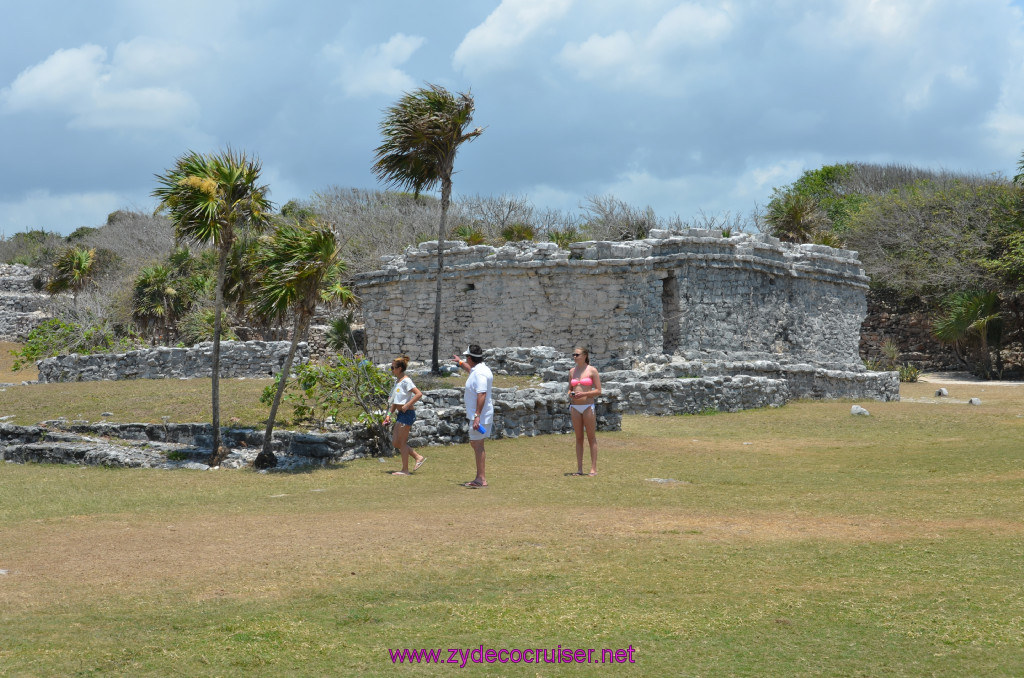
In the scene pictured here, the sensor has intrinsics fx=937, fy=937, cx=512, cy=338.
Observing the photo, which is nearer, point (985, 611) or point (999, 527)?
point (985, 611)

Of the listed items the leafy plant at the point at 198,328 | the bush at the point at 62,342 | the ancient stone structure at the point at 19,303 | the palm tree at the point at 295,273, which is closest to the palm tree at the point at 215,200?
the palm tree at the point at 295,273

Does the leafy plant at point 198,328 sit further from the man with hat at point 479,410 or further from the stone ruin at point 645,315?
the man with hat at point 479,410

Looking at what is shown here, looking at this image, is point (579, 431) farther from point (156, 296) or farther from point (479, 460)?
point (156, 296)

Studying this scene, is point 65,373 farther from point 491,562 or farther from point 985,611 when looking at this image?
point 985,611

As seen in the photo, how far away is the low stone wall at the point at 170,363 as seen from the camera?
20.9 m

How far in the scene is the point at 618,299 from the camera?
21.0 metres

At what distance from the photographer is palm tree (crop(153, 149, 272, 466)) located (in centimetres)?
1107

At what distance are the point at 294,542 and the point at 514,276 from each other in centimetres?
1492

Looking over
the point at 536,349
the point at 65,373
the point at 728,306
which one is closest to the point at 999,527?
the point at 536,349

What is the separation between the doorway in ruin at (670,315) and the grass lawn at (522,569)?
971 centimetres

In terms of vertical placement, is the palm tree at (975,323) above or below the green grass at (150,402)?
above

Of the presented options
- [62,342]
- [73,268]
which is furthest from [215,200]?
[73,268]

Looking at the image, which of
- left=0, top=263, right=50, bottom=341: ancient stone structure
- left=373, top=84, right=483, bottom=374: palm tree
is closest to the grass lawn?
left=373, top=84, right=483, bottom=374: palm tree

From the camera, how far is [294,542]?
6941mm
